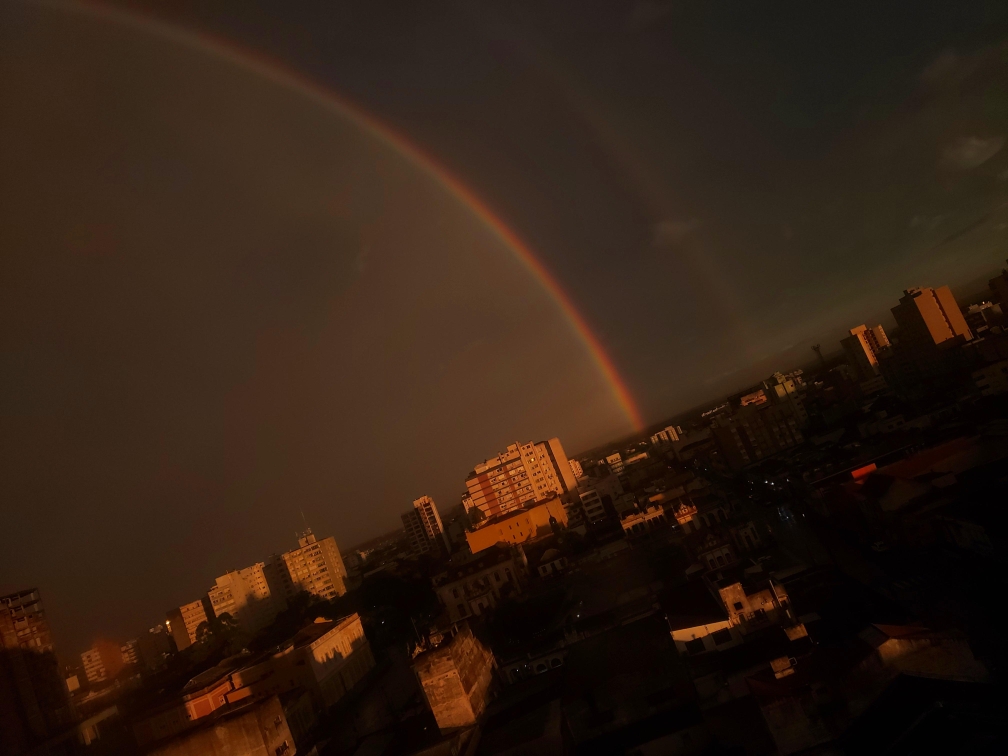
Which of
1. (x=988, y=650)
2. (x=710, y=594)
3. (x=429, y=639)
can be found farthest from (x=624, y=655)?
(x=988, y=650)

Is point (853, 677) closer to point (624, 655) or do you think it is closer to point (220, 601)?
point (624, 655)

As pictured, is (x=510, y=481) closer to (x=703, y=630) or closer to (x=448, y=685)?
(x=703, y=630)

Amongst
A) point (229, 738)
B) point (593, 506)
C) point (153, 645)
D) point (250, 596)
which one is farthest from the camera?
point (153, 645)

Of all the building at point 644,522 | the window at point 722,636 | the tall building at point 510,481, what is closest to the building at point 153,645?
the tall building at point 510,481

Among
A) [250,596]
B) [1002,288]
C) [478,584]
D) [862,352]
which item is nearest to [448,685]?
[478,584]

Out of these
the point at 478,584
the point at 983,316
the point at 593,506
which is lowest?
the point at 593,506

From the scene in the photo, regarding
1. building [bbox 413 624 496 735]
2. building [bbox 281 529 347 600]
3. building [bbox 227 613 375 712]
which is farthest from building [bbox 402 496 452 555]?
building [bbox 413 624 496 735]

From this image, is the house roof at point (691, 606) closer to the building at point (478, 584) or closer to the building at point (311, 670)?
the building at point (311, 670)
